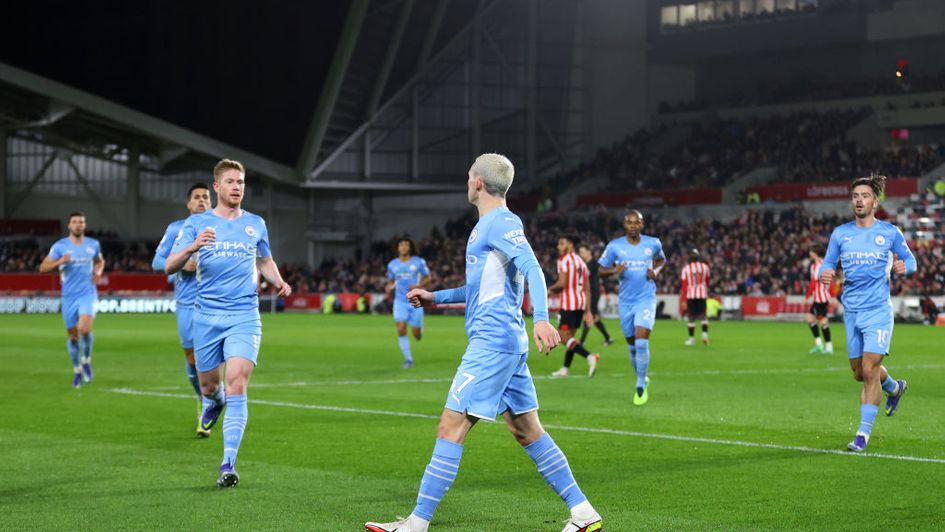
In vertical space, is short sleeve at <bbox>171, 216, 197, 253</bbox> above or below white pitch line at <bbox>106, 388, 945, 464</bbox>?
above

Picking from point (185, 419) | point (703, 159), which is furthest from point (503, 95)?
point (185, 419)

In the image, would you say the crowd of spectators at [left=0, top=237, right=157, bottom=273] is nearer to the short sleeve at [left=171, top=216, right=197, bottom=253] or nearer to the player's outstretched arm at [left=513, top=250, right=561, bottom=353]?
the short sleeve at [left=171, top=216, right=197, bottom=253]

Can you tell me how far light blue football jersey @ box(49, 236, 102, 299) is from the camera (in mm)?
20984

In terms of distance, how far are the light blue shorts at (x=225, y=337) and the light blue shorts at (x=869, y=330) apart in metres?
5.77

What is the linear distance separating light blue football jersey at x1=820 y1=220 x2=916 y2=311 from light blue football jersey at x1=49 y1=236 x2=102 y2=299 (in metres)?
12.1

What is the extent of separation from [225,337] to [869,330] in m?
6.22

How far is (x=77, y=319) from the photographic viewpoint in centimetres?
2130

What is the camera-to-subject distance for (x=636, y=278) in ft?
60.8

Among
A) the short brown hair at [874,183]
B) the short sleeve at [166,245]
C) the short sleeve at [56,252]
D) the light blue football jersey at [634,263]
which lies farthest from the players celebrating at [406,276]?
the short brown hair at [874,183]

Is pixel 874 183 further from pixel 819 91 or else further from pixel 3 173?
pixel 3 173

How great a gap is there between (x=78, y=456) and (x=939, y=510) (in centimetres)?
764

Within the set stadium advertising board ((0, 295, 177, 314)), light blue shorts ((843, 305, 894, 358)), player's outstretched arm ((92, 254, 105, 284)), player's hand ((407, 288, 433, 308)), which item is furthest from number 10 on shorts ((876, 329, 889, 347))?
stadium advertising board ((0, 295, 177, 314))

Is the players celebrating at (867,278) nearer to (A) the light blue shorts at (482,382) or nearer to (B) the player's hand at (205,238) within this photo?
(A) the light blue shorts at (482,382)

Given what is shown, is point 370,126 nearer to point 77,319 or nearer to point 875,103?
point 875,103
